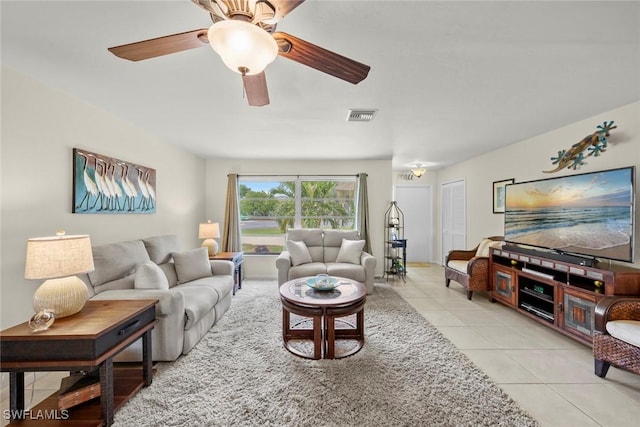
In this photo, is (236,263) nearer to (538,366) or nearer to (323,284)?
(323,284)

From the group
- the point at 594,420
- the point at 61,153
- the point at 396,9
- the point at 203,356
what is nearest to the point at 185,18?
the point at 396,9

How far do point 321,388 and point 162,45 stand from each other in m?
2.29

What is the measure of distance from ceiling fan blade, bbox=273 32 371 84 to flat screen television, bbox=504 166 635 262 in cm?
273

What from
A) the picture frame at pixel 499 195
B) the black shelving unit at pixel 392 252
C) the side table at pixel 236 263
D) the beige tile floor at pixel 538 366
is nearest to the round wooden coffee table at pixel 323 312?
the beige tile floor at pixel 538 366

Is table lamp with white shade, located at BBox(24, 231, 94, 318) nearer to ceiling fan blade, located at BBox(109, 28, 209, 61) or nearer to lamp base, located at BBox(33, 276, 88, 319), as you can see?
lamp base, located at BBox(33, 276, 88, 319)

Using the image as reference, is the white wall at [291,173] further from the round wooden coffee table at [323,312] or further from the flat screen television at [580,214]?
the round wooden coffee table at [323,312]

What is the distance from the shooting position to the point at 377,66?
1.87 meters

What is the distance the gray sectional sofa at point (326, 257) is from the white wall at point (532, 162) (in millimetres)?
2256

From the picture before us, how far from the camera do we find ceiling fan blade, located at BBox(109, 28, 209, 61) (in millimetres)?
1133

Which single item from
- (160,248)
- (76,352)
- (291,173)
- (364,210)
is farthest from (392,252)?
(76,352)

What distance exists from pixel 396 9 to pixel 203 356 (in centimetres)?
291

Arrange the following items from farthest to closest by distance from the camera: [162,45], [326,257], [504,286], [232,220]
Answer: [232,220] < [326,257] < [504,286] < [162,45]

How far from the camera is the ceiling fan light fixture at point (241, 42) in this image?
972 millimetres

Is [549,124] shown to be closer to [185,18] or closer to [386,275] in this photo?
[386,275]
